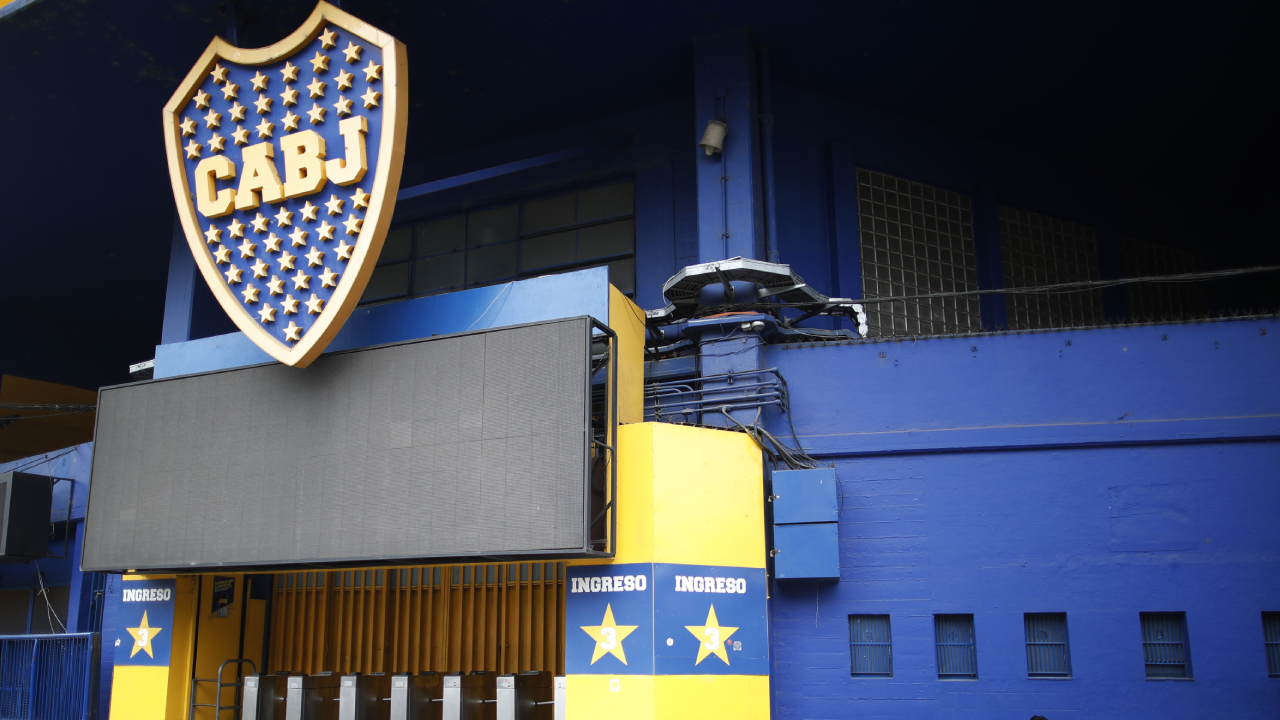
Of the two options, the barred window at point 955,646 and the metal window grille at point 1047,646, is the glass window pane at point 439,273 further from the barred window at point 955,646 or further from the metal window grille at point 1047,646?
the metal window grille at point 1047,646

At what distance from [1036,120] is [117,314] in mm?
25171

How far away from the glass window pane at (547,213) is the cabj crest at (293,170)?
617 centimetres

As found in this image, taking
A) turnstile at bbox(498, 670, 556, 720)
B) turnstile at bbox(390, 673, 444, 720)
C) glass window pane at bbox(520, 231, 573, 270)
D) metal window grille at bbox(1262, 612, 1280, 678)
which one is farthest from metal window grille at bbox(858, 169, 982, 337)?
turnstile at bbox(390, 673, 444, 720)

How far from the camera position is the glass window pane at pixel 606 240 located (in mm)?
17969

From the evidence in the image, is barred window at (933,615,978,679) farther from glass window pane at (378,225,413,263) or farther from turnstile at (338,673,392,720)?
glass window pane at (378,225,413,263)

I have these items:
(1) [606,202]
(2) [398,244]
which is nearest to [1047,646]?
(1) [606,202]

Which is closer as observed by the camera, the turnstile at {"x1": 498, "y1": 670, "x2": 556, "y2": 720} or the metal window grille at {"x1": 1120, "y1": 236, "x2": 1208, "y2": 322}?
the turnstile at {"x1": 498, "y1": 670, "x2": 556, "y2": 720}

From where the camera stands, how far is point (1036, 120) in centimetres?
1897

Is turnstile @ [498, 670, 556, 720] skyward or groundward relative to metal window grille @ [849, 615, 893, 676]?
groundward

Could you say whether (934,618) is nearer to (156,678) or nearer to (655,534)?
(655,534)

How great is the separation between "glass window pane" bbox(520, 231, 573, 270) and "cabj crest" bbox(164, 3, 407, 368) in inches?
236

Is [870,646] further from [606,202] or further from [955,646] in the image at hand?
[606,202]

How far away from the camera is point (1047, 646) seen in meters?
12.3

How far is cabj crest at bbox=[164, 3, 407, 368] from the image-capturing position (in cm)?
1277
